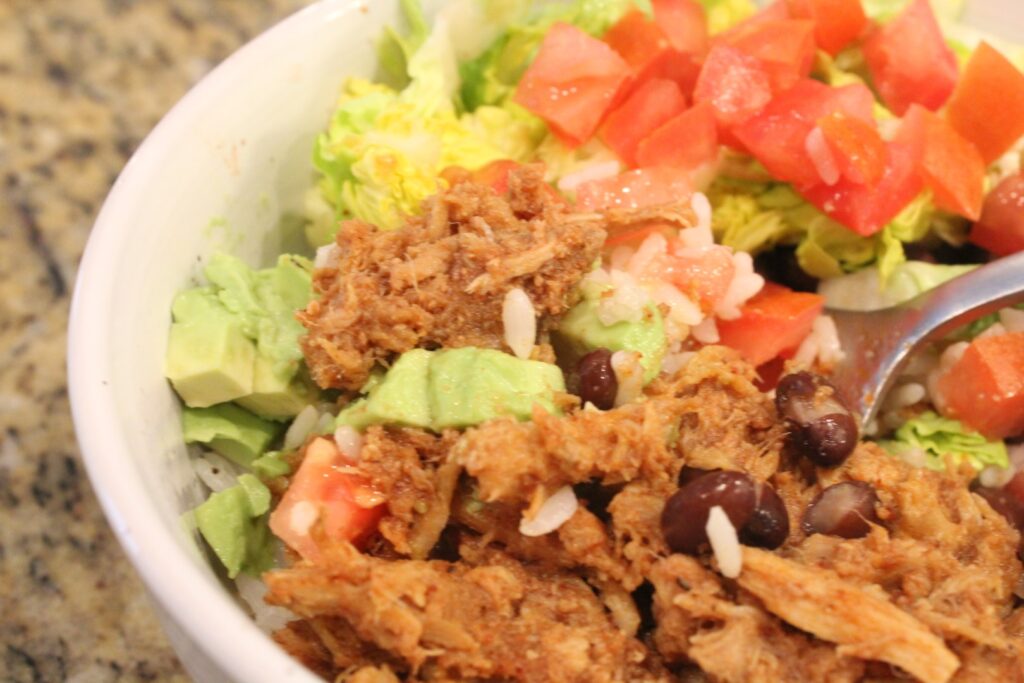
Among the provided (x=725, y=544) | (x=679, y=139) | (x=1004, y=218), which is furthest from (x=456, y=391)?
(x=1004, y=218)

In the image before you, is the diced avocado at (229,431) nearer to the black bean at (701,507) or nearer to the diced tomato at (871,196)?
the black bean at (701,507)

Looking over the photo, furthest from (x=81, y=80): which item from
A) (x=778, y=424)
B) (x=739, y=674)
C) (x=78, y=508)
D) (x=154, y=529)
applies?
(x=739, y=674)

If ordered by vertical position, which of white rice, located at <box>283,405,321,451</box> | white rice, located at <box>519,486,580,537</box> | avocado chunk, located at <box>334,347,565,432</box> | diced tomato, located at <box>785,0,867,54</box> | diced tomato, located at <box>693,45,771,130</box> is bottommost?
white rice, located at <box>283,405,321,451</box>

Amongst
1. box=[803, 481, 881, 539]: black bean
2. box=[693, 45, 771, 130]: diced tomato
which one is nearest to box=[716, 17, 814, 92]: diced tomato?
box=[693, 45, 771, 130]: diced tomato

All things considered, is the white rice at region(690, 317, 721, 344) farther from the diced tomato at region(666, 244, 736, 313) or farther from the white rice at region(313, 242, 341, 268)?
the white rice at region(313, 242, 341, 268)

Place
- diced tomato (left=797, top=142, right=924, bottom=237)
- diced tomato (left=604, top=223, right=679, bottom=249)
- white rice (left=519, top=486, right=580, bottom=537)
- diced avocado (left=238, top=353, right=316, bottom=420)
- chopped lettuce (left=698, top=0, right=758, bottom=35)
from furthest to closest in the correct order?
chopped lettuce (left=698, top=0, right=758, bottom=35) < diced tomato (left=797, top=142, right=924, bottom=237) < diced tomato (left=604, top=223, right=679, bottom=249) < diced avocado (left=238, top=353, right=316, bottom=420) < white rice (left=519, top=486, right=580, bottom=537)


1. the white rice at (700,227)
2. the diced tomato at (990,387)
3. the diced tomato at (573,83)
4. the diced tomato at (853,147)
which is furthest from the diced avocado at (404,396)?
the diced tomato at (990,387)

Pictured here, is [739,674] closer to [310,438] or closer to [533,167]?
[310,438]
